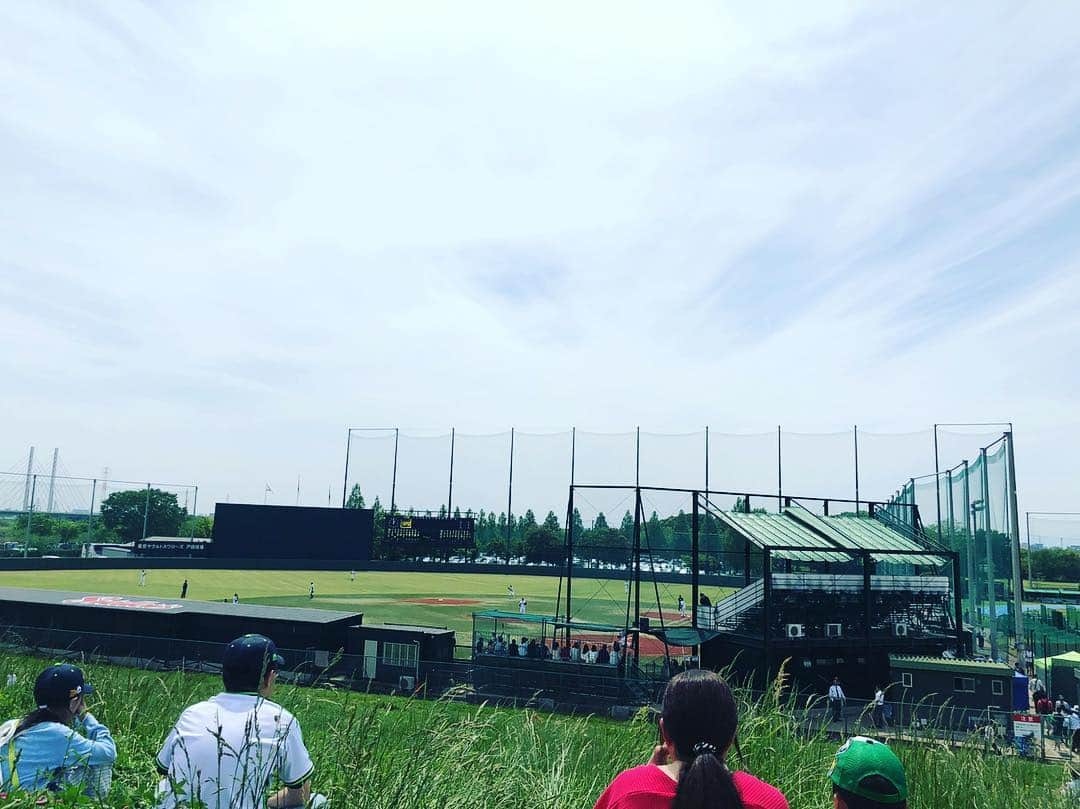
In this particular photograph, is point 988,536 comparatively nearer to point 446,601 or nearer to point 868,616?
point 868,616

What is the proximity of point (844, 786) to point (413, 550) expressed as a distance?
61.1m

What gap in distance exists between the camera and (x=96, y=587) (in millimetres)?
41344

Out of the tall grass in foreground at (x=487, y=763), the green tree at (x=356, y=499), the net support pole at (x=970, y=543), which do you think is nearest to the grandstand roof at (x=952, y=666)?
the net support pole at (x=970, y=543)

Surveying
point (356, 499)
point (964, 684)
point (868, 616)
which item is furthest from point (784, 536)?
point (356, 499)

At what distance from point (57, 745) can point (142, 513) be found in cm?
10485

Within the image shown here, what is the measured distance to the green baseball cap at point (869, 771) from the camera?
110 inches

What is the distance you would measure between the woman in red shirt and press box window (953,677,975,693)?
21.3 meters

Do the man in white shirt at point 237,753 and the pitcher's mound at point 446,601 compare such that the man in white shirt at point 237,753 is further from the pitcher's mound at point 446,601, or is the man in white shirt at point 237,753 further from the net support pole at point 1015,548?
the pitcher's mound at point 446,601

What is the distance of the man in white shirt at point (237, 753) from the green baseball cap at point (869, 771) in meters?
2.26

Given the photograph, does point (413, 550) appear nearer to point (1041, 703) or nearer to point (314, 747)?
point (1041, 703)

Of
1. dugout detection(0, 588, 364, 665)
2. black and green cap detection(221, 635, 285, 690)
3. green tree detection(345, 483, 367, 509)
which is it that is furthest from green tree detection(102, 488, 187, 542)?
black and green cap detection(221, 635, 285, 690)

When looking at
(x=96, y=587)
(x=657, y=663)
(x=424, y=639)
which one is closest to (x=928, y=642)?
(x=657, y=663)

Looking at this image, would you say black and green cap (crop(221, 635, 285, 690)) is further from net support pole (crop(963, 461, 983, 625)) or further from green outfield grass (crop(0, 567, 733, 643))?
net support pole (crop(963, 461, 983, 625))

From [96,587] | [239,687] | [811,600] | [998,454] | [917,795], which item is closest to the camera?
[239,687]
